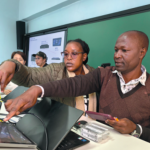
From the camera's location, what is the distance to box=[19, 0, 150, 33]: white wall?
1.94m

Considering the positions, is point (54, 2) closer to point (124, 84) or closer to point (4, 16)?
point (4, 16)

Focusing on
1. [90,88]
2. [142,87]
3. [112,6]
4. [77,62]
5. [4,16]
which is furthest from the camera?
[4,16]

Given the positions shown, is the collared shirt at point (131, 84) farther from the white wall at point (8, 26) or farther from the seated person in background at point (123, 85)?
the white wall at point (8, 26)

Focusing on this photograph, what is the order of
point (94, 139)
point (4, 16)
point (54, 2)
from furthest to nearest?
1. point (4, 16)
2. point (54, 2)
3. point (94, 139)

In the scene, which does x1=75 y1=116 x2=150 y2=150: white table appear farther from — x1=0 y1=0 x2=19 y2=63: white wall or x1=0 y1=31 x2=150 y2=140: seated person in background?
x1=0 y1=0 x2=19 y2=63: white wall

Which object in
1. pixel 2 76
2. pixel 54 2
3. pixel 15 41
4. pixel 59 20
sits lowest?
pixel 2 76

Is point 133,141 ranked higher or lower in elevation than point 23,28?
lower

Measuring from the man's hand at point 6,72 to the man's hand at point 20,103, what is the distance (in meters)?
0.13

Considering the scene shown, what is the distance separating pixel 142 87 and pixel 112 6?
157 centimetres

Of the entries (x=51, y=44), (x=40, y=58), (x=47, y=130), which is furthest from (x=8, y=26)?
(x=47, y=130)

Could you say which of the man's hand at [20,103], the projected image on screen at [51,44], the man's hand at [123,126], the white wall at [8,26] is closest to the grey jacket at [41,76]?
the man's hand at [20,103]

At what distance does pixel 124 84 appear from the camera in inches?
34.0

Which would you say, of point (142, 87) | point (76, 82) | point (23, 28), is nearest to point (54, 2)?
point (23, 28)

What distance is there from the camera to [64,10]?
2.77m
